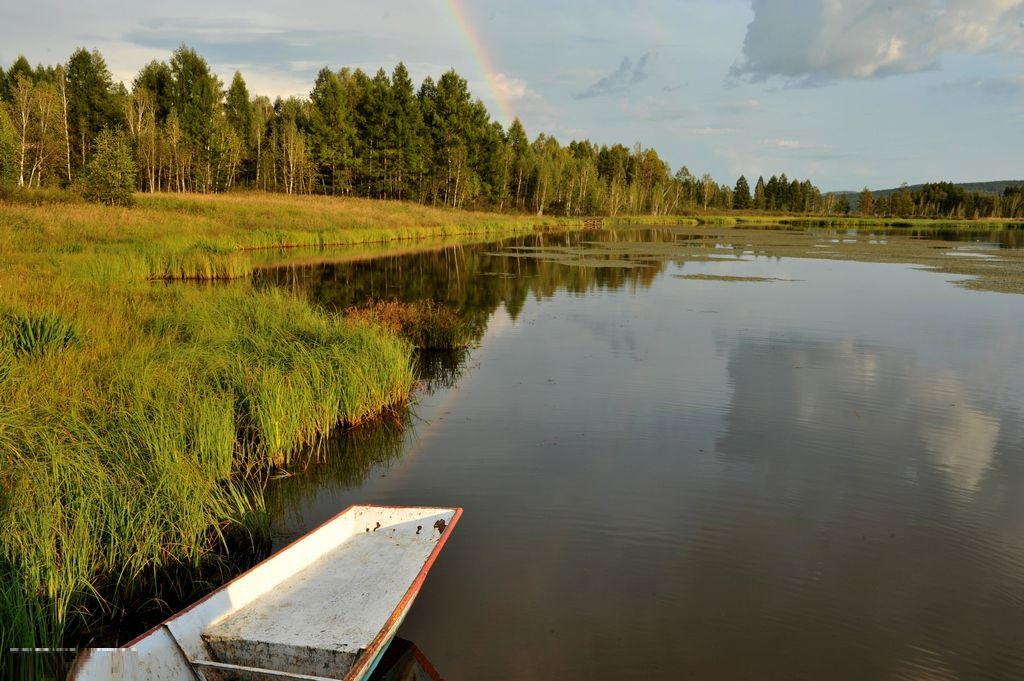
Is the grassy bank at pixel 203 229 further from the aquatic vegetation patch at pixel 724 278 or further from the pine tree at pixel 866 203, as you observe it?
the pine tree at pixel 866 203

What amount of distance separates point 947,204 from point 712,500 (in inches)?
7700

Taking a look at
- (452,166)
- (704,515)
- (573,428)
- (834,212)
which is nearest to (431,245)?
(452,166)

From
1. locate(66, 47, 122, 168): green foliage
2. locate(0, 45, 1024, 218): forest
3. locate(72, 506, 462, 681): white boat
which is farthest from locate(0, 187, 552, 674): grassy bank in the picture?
locate(66, 47, 122, 168): green foliage

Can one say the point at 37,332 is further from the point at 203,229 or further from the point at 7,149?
the point at 7,149

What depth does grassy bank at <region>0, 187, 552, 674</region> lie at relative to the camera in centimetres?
543

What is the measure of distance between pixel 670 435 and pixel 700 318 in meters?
11.8

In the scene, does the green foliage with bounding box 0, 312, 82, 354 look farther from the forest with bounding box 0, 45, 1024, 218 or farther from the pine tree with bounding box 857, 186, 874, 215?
the pine tree with bounding box 857, 186, 874, 215

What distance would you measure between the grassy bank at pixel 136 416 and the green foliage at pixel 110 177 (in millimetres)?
25747

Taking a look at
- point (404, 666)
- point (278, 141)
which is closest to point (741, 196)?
point (278, 141)

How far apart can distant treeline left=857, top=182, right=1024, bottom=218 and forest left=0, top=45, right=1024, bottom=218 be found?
9662 centimetres

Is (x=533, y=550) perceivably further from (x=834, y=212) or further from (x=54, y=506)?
(x=834, y=212)

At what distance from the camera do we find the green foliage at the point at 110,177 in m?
41.8

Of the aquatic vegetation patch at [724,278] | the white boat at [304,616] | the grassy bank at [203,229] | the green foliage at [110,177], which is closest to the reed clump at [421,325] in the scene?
the grassy bank at [203,229]

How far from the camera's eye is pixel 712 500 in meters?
8.98
